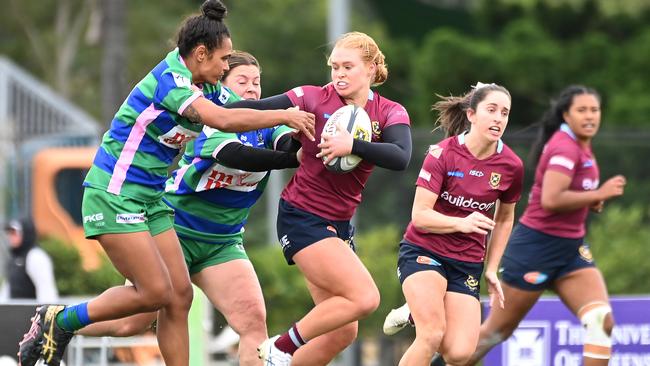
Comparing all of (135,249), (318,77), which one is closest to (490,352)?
(135,249)

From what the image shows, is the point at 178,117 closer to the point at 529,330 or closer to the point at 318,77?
the point at 529,330

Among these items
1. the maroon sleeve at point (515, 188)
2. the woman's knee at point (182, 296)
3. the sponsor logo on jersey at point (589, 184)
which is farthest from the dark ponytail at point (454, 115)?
the woman's knee at point (182, 296)

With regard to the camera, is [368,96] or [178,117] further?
[368,96]

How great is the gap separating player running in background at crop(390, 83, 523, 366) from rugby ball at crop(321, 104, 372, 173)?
2.24 ft

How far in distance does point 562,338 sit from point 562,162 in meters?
2.04

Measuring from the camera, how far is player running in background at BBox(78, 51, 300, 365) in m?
7.88

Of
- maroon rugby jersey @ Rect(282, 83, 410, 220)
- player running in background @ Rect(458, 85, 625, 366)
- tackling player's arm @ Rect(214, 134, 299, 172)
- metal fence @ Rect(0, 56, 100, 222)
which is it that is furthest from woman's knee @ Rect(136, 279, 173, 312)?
metal fence @ Rect(0, 56, 100, 222)

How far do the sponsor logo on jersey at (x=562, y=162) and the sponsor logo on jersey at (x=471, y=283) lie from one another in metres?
1.01

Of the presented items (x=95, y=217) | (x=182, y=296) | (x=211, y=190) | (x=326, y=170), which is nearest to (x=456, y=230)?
(x=326, y=170)

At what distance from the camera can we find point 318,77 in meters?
30.7

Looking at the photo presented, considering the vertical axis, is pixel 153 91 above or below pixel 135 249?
above

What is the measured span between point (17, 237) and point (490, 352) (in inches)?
196

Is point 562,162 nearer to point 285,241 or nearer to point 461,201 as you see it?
point 461,201

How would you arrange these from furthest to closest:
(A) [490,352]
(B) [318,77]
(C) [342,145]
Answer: (B) [318,77] < (A) [490,352] < (C) [342,145]
